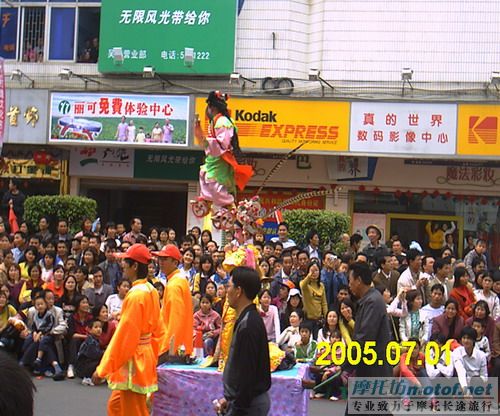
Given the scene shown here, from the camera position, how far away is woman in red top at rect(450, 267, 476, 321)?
395 inches

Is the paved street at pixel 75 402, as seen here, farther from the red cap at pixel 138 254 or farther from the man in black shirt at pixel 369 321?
the man in black shirt at pixel 369 321

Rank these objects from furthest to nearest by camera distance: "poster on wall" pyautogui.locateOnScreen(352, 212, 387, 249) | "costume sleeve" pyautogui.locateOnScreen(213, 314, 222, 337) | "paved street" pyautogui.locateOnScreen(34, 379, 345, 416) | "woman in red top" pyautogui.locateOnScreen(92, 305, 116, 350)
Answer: "poster on wall" pyautogui.locateOnScreen(352, 212, 387, 249), "woman in red top" pyautogui.locateOnScreen(92, 305, 116, 350), "costume sleeve" pyautogui.locateOnScreen(213, 314, 222, 337), "paved street" pyautogui.locateOnScreen(34, 379, 345, 416)

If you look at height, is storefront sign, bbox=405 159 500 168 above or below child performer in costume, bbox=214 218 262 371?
above

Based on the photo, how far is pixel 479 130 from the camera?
1545 centimetres

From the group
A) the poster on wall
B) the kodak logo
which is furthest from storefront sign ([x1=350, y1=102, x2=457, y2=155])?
the poster on wall

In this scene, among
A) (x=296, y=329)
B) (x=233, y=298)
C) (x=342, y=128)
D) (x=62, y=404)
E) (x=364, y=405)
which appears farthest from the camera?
(x=342, y=128)

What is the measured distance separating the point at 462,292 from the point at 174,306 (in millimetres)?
4971

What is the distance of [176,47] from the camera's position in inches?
661

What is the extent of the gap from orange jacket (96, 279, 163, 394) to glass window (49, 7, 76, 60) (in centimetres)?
1302

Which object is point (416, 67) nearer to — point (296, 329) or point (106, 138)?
point (106, 138)

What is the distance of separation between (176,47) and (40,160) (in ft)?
A: 13.3

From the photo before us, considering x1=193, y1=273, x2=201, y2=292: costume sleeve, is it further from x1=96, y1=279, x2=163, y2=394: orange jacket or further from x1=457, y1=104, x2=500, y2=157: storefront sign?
x1=457, y1=104, x2=500, y2=157: storefront sign

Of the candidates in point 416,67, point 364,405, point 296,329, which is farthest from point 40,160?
point 364,405

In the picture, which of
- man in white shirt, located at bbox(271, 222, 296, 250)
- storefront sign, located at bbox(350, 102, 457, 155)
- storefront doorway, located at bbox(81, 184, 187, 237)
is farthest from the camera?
storefront doorway, located at bbox(81, 184, 187, 237)
